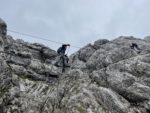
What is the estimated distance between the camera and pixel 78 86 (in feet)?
144

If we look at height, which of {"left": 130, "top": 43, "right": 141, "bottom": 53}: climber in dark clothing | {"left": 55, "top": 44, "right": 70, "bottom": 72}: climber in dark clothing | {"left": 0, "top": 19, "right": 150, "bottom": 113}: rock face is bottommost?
{"left": 0, "top": 19, "right": 150, "bottom": 113}: rock face

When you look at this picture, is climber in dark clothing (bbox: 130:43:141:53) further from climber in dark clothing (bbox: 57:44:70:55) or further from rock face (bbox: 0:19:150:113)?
climber in dark clothing (bbox: 57:44:70:55)

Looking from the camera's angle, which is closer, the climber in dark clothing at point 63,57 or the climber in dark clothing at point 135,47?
the climber in dark clothing at point 63,57

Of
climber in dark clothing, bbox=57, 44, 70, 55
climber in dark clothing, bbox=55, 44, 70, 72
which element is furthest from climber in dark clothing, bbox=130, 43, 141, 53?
climber in dark clothing, bbox=55, 44, 70, 72

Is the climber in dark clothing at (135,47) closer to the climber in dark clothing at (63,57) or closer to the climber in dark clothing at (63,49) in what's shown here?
the climber in dark clothing at (63,49)

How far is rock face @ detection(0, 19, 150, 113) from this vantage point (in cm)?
3972

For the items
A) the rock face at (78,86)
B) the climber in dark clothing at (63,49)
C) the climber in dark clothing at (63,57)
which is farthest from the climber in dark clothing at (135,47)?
the climber in dark clothing at (63,57)

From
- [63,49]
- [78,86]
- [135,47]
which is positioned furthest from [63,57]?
[78,86]

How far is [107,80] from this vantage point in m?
45.8

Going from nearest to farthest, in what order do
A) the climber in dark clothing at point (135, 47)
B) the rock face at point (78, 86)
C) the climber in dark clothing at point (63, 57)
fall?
the rock face at point (78, 86)
the climber in dark clothing at point (63, 57)
the climber in dark clothing at point (135, 47)

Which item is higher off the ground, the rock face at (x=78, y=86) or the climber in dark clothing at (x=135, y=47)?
the climber in dark clothing at (x=135, y=47)

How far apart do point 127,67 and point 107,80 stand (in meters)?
4.78

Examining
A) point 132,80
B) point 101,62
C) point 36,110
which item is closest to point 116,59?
point 101,62

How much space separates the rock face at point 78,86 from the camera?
39.7 metres
